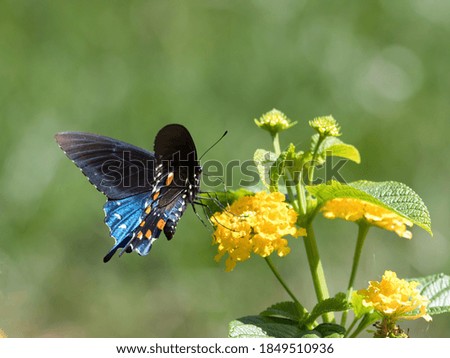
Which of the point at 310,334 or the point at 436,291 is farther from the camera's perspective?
the point at 436,291

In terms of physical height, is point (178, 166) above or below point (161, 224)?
above

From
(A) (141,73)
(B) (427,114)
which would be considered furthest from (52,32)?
(B) (427,114)

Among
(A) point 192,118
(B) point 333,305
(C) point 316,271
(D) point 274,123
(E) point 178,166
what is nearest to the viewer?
(B) point 333,305

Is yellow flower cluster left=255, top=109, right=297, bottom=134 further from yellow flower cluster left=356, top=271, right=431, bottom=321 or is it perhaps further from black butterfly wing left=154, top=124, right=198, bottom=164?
yellow flower cluster left=356, top=271, right=431, bottom=321

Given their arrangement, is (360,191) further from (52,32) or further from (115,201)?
(52,32)

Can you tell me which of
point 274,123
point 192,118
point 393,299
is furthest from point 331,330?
point 192,118

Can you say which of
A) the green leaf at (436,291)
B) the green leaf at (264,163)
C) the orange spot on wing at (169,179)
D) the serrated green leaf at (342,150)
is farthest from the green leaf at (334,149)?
the orange spot on wing at (169,179)

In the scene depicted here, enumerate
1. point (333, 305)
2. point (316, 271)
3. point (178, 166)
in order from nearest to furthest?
point (333, 305)
point (316, 271)
point (178, 166)

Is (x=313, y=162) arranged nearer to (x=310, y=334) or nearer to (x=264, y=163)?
(x=264, y=163)
